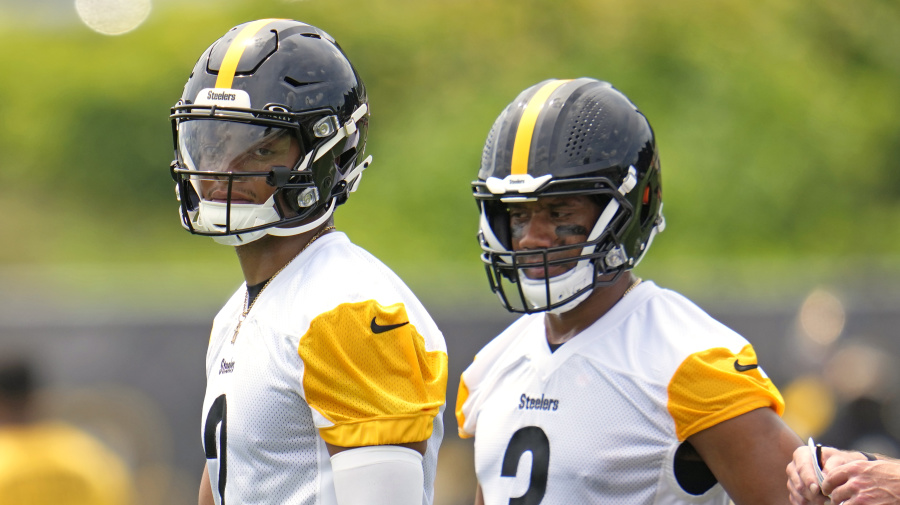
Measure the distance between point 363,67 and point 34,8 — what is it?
7150 mm

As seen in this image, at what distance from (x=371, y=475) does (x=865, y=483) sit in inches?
38.5

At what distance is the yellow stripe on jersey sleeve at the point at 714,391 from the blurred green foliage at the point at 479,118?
10.9m

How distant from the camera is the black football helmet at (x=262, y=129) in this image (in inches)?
95.3

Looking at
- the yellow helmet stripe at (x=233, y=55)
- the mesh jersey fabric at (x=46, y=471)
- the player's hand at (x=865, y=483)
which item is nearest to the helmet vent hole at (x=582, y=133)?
the yellow helmet stripe at (x=233, y=55)

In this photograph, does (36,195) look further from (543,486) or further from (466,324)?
(543,486)

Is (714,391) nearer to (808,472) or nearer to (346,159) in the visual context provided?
(808,472)

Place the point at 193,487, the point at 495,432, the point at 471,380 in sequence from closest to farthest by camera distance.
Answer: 1. the point at 495,432
2. the point at 471,380
3. the point at 193,487

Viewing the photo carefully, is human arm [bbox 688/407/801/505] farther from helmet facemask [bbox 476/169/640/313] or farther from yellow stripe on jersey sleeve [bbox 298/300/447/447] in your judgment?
yellow stripe on jersey sleeve [bbox 298/300/447/447]

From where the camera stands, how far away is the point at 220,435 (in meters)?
2.41

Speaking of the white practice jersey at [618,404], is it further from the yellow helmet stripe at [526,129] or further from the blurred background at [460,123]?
the blurred background at [460,123]

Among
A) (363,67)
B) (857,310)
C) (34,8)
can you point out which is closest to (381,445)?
(857,310)

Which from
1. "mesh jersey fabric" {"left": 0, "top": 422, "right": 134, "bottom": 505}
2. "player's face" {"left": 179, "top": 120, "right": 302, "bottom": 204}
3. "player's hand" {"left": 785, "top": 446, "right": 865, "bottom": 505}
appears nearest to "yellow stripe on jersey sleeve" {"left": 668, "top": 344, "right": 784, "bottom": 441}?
"player's hand" {"left": 785, "top": 446, "right": 865, "bottom": 505}

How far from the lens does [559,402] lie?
2.57m

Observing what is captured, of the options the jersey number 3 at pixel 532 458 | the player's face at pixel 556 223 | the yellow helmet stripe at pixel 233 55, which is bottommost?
the jersey number 3 at pixel 532 458
